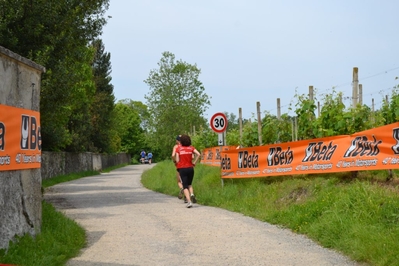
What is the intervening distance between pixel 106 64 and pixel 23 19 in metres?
55.5

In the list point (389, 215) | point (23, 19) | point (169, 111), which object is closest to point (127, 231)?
point (389, 215)

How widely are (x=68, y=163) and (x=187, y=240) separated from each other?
32.4 m

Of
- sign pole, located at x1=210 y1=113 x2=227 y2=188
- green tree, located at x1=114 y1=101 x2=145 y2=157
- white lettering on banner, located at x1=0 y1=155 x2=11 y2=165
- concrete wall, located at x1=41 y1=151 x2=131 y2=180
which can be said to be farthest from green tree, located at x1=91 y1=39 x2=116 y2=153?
white lettering on banner, located at x1=0 y1=155 x2=11 y2=165

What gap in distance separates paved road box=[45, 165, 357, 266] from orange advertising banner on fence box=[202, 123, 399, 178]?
2164mm

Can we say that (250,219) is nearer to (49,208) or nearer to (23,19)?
(49,208)

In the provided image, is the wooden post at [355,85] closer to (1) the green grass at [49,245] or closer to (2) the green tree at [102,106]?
(1) the green grass at [49,245]

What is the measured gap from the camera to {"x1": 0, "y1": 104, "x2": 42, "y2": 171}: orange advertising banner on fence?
27.6 ft

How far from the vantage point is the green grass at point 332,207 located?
27.9 ft

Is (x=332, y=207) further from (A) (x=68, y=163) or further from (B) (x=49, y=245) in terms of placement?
(A) (x=68, y=163)

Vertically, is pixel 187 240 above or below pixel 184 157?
below

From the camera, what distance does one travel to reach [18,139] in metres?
9.02

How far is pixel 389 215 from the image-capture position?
31.1 ft

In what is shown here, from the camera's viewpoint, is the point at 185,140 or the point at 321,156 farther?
the point at 185,140

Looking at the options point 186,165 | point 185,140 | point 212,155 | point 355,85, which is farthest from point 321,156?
point 212,155
